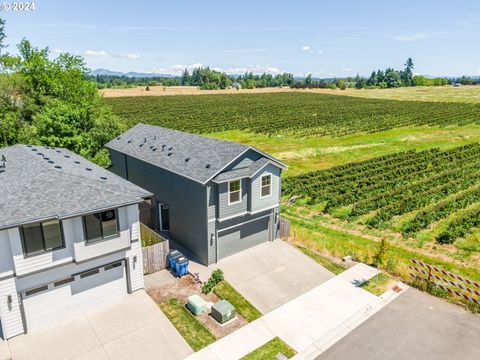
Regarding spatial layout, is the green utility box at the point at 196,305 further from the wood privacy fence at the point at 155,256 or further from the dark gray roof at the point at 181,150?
the dark gray roof at the point at 181,150

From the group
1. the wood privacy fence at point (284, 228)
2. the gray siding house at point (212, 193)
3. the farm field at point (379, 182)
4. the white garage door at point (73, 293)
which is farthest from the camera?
the wood privacy fence at point (284, 228)

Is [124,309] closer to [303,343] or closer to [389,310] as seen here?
[303,343]

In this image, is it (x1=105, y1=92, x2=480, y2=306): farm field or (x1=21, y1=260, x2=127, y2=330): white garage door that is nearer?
(x1=21, y1=260, x2=127, y2=330): white garage door

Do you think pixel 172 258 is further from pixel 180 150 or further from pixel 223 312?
pixel 180 150

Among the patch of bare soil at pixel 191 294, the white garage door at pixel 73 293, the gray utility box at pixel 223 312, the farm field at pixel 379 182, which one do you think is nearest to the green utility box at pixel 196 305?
the patch of bare soil at pixel 191 294

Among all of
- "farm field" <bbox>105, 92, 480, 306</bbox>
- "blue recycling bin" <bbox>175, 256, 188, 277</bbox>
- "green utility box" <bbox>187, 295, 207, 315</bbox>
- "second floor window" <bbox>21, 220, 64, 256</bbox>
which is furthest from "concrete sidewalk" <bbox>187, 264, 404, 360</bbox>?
"second floor window" <bbox>21, 220, 64, 256</bbox>

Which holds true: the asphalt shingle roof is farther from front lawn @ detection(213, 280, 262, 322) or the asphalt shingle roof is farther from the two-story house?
front lawn @ detection(213, 280, 262, 322)
